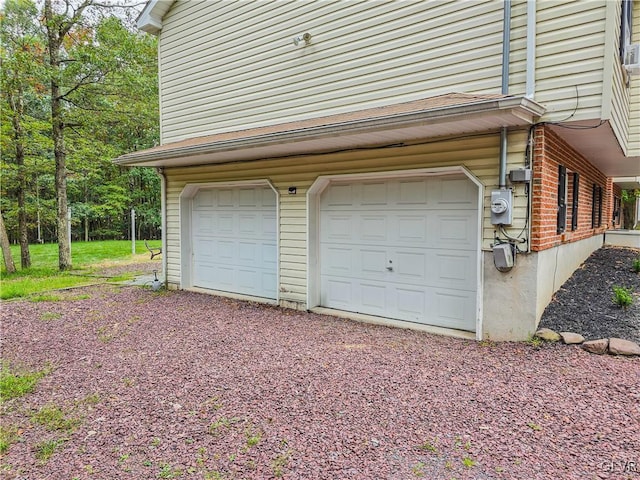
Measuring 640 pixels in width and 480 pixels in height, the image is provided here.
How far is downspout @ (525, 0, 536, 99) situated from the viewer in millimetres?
4465

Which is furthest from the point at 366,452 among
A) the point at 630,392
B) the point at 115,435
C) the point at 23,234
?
the point at 23,234

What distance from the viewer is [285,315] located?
21.1ft

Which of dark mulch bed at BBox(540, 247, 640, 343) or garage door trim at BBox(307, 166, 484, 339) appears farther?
garage door trim at BBox(307, 166, 484, 339)

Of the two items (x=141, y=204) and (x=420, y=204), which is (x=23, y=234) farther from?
(x=141, y=204)

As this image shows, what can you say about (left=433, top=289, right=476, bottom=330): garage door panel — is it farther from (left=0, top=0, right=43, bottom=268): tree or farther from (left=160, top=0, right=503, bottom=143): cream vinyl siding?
(left=0, top=0, right=43, bottom=268): tree

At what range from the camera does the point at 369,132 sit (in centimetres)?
485

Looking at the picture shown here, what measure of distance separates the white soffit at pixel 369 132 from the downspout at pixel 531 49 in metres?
0.37

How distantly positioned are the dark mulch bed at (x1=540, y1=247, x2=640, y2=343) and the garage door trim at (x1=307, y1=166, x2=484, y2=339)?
1.01 metres

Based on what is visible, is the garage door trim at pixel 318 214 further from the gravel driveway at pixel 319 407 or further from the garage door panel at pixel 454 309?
the gravel driveway at pixel 319 407

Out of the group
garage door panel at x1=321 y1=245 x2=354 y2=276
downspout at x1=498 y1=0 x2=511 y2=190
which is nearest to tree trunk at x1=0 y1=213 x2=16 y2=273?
garage door panel at x1=321 y1=245 x2=354 y2=276

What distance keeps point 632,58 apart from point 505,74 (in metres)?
2.31

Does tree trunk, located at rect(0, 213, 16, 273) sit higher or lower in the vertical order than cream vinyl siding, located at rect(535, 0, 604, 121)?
lower

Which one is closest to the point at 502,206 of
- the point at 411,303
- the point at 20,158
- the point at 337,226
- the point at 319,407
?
the point at 411,303

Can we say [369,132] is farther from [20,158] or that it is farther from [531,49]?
[20,158]
